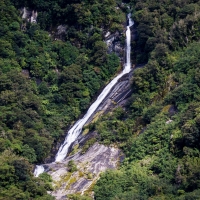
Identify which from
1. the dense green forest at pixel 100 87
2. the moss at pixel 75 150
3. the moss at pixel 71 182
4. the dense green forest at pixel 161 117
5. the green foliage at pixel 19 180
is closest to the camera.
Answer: the dense green forest at pixel 161 117

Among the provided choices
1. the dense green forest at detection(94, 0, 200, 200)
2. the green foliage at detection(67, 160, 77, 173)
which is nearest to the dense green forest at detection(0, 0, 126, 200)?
the green foliage at detection(67, 160, 77, 173)

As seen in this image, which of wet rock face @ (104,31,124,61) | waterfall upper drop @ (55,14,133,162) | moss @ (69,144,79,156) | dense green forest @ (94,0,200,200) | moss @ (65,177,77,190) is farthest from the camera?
wet rock face @ (104,31,124,61)

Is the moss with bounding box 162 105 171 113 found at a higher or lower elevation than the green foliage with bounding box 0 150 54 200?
higher

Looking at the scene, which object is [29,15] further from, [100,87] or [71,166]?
[71,166]

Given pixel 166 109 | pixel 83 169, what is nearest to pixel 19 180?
pixel 83 169

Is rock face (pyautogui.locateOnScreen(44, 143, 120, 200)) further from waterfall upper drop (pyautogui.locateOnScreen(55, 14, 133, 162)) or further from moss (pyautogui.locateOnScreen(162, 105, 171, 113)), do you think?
moss (pyautogui.locateOnScreen(162, 105, 171, 113))

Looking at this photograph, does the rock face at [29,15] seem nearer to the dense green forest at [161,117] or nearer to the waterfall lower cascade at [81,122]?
the waterfall lower cascade at [81,122]

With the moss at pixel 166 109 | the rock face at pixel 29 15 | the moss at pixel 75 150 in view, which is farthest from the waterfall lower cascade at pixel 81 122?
the rock face at pixel 29 15
